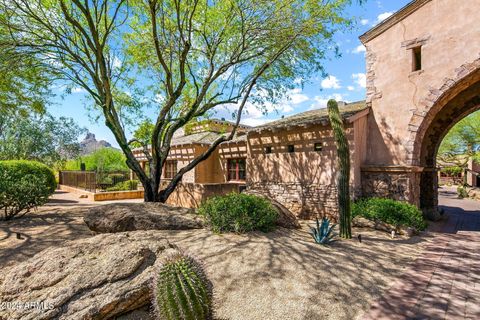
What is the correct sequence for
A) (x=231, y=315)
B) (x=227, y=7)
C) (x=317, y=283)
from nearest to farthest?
(x=231, y=315) < (x=317, y=283) < (x=227, y=7)

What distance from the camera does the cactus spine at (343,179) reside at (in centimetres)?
778

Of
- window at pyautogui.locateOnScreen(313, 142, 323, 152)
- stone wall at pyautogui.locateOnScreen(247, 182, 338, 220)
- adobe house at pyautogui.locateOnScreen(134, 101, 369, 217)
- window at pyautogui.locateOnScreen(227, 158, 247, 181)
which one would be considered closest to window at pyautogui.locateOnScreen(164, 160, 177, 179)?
window at pyautogui.locateOnScreen(227, 158, 247, 181)

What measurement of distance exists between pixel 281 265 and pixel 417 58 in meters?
9.99

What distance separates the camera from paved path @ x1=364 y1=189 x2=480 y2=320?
13.1ft

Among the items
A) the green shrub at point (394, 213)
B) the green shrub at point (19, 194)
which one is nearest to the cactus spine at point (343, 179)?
the green shrub at point (394, 213)

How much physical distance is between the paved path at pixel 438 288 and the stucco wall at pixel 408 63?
4.20 metres

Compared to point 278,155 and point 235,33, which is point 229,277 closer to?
point 278,155

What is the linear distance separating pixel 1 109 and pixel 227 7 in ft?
37.4

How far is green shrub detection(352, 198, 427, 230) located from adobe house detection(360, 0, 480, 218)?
1.13 metres

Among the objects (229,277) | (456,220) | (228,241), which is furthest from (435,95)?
(229,277)

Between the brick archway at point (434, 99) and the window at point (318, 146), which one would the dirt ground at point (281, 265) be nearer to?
the brick archway at point (434, 99)

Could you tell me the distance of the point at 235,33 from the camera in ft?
36.5

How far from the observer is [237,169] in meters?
16.2

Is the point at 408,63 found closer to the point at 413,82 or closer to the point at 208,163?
the point at 413,82
